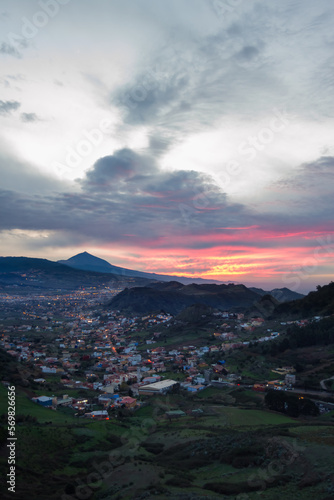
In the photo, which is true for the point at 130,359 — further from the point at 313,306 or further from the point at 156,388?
the point at 313,306

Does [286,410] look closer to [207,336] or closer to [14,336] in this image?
[207,336]

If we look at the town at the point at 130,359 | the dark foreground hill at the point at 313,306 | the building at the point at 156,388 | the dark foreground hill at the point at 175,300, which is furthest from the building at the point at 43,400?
the dark foreground hill at the point at 175,300

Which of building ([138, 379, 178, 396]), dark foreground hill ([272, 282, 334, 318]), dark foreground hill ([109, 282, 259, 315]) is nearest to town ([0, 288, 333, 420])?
building ([138, 379, 178, 396])

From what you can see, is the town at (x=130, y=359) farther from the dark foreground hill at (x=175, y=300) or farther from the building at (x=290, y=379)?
the dark foreground hill at (x=175, y=300)

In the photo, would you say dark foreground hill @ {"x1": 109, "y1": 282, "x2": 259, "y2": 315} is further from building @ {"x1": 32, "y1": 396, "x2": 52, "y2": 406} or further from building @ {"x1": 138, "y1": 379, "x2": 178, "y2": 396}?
building @ {"x1": 32, "y1": 396, "x2": 52, "y2": 406}

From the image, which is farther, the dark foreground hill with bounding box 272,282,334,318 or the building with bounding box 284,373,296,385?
the dark foreground hill with bounding box 272,282,334,318

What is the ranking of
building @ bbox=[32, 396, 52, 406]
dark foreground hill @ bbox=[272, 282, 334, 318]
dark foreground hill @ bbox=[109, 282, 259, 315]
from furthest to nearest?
dark foreground hill @ bbox=[109, 282, 259, 315] < dark foreground hill @ bbox=[272, 282, 334, 318] < building @ bbox=[32, 396, 52, 406]

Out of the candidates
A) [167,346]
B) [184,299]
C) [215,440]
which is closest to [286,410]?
[215,440]

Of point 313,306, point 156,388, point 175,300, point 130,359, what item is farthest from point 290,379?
point 175,300
